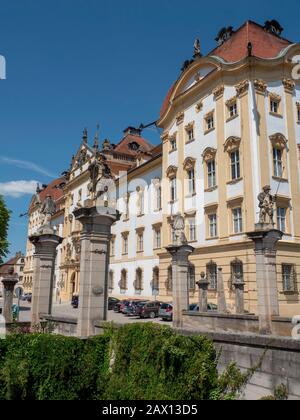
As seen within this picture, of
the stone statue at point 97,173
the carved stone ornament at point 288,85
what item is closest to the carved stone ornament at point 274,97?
the carved stone ornament at point 288,85

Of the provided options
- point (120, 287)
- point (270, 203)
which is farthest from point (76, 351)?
point (120, 287)

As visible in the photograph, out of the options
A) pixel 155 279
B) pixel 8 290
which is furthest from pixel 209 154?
pixel 8 290

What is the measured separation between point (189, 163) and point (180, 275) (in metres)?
17.7

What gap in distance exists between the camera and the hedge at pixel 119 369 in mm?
7246

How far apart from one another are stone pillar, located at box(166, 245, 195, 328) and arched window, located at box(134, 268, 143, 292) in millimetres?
23197

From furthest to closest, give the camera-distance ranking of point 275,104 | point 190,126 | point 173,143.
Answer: point 173,143, point 190,126, point 275,104

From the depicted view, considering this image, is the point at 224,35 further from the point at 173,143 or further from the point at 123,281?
the point at 123,281

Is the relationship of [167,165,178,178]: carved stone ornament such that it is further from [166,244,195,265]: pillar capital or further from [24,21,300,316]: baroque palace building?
[166,244,195,265]: pillar capital

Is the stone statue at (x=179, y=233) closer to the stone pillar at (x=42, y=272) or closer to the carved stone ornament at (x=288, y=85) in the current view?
the stone pillar at (x=42, y=272)

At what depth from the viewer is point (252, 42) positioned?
29594mm

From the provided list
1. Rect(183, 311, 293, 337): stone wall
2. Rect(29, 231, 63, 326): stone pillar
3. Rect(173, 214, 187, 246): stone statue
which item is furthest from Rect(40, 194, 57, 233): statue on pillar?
Rect(183, 311, 293, 337): stone wall

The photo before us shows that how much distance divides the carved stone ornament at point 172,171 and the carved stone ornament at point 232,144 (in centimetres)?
687

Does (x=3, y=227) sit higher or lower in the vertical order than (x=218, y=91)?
lower

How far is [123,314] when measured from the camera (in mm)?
32594
